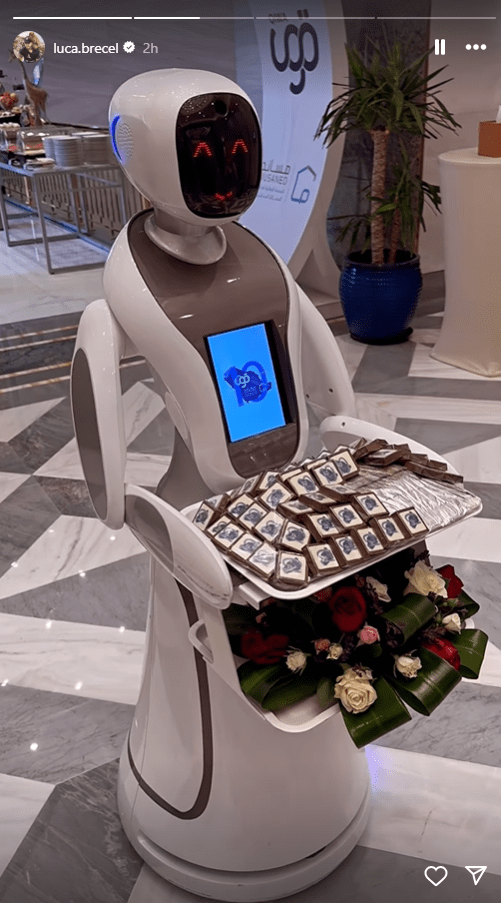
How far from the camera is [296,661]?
1.24m

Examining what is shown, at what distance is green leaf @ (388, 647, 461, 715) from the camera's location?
4.07ft

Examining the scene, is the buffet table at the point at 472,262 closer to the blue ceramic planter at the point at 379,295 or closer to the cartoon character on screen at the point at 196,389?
the blue ceramic planter at the point at 379,295

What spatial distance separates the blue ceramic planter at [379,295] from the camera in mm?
4328

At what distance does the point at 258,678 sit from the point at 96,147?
3.25 meters

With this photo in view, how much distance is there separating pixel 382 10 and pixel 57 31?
74.3 inches

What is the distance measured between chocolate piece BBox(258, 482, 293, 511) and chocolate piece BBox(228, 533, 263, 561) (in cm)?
7

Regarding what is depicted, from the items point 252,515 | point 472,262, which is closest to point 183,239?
point 252,515

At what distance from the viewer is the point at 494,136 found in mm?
3889

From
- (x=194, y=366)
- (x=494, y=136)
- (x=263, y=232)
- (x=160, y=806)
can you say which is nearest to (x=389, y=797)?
(x=160, y=806)

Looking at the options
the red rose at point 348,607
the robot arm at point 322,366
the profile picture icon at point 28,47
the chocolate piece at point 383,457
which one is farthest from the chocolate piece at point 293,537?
the profile picture icon at point 28,47

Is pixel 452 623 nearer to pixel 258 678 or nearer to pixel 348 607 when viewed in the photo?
pixel 348 607

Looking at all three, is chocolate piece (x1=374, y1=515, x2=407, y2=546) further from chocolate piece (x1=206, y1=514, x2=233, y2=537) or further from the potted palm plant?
the potted palm plant

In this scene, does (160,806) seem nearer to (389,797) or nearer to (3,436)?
(389,797)

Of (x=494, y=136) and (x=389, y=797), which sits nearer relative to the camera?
(x=389, y=797)
